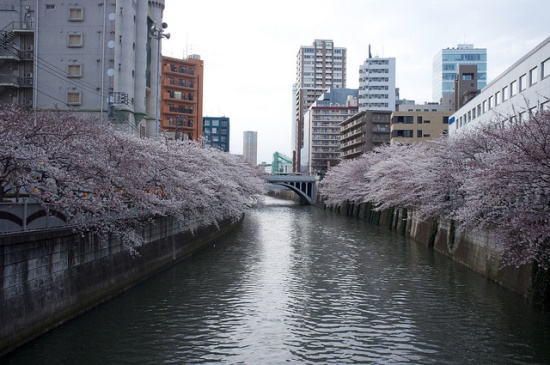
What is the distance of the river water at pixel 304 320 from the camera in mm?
14734

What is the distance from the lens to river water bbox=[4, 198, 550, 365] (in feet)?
48.3

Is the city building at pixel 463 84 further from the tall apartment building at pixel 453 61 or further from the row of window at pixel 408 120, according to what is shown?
the tall apartment building at pixel 453 61

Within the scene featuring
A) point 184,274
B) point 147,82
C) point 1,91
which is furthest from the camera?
point 147,82

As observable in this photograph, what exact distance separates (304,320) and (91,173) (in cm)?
878

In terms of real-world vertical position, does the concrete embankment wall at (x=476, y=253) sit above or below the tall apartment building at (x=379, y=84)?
below

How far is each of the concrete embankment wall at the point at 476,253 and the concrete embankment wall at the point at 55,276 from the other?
1526 cm

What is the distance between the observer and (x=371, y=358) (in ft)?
47.9

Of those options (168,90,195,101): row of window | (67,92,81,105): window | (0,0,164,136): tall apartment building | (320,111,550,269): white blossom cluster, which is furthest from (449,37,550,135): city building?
(168,90,195,101): row of window

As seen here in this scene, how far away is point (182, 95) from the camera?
3354 inches

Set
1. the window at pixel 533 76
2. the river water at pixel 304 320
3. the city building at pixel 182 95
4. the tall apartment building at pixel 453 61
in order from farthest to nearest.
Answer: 1. the tall apartment building at pixel 453 61
2. the city building at pixel 182 95
3. the window at pixel 533 76
4. the river water at pixel 304 320

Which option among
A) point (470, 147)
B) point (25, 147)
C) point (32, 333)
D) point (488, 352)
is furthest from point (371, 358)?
point (470, 147)

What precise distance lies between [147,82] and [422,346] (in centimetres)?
4171

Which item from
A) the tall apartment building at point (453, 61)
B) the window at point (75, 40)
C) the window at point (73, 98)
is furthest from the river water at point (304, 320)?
the tall apartment building at point (453, 61)

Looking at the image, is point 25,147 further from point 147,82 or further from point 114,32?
point 147,82
